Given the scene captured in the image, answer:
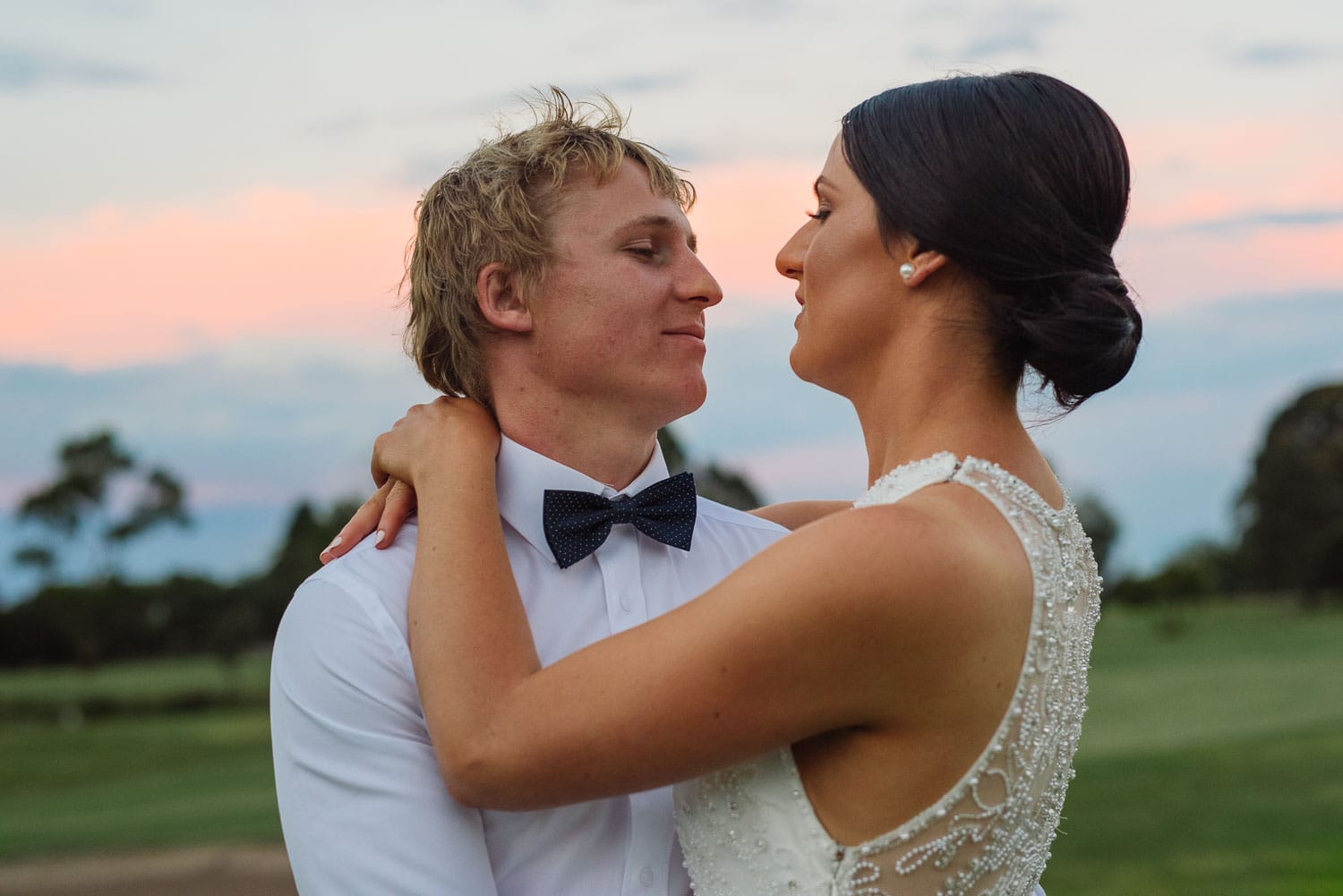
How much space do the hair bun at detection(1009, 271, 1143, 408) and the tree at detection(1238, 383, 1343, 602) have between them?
41.9 metres

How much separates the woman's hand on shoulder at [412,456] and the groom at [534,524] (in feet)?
0.23

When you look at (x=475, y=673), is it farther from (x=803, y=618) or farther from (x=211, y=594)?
(x=211, y=594)

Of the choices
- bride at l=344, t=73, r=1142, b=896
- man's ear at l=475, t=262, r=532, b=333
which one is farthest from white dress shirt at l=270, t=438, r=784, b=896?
man's ear at l=475, t=262, r=532, b=333

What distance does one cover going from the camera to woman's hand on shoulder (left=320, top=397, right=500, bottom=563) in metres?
3.02

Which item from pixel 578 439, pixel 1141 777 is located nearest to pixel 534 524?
pixel 578 439

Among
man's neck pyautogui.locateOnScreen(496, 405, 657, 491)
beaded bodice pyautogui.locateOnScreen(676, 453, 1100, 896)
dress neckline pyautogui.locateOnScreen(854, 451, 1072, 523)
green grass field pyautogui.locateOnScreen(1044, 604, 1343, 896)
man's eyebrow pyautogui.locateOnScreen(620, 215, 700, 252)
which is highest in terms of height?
man's eyebrow pyautogui.locateOnScreen(620, 215, 700, 252)

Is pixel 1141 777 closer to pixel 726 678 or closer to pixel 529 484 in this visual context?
pixel 529 484

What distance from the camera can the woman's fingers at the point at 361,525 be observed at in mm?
3100

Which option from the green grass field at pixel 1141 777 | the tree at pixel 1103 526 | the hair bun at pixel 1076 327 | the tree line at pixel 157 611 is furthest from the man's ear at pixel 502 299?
the tree at pixel 1103 526

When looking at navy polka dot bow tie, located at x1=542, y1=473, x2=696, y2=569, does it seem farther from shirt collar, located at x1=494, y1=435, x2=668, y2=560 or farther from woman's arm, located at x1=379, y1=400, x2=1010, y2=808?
woman's arm, located at x1=379, y1=400, x2=1010, y2=808

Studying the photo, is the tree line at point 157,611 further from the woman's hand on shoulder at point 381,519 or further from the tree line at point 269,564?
the woman's hand on shoulder at point 381,519

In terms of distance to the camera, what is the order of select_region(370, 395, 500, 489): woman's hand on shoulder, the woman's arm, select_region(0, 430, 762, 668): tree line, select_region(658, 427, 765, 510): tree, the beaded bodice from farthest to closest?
1. select_region(0, 430, 762, 668): tree line
2. select_region(658, 427, 765, 510): tree
3. select_region(370, 395, 500, 489): woman's hand on shoulder
4. the beaded bodice
5. the woman's arm

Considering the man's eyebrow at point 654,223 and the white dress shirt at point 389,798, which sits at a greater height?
the man's eyebrow at point 654,223

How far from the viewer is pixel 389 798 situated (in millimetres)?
2746
